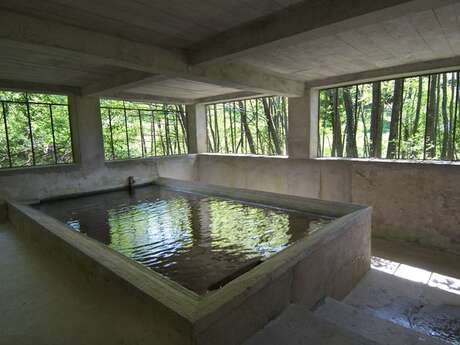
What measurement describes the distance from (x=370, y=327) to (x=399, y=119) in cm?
583

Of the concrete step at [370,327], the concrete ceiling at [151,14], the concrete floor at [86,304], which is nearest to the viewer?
the concrete floor at [86,304]

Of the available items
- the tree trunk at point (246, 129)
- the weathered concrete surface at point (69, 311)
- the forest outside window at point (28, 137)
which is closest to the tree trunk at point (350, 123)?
the tree trunk at point (246, 129)

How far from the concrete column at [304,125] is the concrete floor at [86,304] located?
2.85 metres

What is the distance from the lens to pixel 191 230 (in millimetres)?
4008

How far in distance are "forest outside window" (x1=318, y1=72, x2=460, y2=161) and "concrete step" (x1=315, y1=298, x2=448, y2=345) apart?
428 centimetres

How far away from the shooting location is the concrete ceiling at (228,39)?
8.29 ft

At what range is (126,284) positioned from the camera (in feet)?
6.38

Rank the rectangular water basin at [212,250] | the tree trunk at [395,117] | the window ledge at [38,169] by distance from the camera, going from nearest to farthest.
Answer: the rectangular water basin at [212,250], the window ledge at [38,169], the tree trunk at [395,117]

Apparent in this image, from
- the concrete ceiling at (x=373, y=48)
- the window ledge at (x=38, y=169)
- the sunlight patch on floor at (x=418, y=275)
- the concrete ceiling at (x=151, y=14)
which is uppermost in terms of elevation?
the concrete ceiling at (x=151, y=14)

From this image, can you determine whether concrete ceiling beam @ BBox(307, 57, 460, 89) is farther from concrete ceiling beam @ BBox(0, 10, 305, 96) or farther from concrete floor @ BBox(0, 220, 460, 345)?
concrete floor @ BBox(0, 220, 460, 345)

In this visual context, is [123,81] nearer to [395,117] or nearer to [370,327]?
[370,327]

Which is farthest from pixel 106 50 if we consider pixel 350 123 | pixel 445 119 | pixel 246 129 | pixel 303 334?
pixel 445 119

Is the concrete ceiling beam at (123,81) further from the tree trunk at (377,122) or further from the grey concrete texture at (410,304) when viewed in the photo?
the tree trunk at (377,122)

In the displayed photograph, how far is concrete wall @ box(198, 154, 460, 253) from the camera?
4512mm
